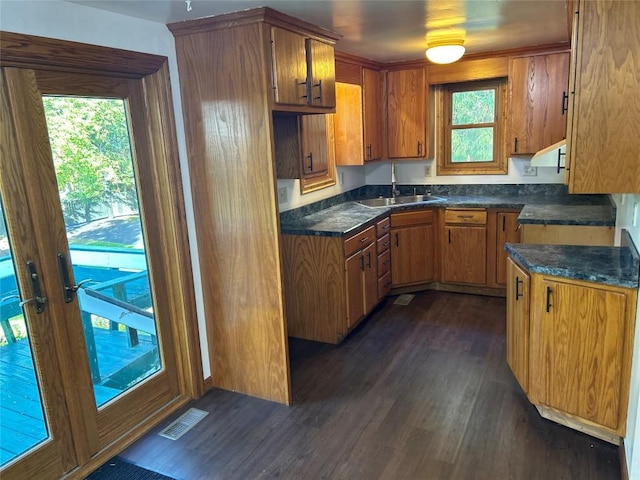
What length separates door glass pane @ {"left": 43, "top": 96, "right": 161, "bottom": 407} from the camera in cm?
224

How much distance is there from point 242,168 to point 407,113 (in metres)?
2.51

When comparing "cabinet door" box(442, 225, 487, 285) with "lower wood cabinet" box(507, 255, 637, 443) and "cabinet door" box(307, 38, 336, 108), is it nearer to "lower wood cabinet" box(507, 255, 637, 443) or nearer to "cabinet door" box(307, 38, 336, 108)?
"lower wood cabinet" box(507, 255, 637, 443)

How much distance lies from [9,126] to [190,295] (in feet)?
4.30

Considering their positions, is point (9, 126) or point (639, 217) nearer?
point (9, 126)

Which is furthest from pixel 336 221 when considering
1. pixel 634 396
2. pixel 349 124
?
pixel 634 396

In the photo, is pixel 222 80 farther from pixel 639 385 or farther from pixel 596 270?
pixel 639 385

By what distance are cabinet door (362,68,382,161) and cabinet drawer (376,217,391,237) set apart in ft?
2.08

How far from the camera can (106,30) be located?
2.27 meters

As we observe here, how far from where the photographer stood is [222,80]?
2551 mm

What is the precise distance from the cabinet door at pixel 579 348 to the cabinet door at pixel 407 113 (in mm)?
2553

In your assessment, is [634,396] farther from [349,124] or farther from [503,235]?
[349,124]

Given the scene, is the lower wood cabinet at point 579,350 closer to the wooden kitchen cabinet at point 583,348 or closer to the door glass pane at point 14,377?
the wooden kitchen cabinet at point 583,348

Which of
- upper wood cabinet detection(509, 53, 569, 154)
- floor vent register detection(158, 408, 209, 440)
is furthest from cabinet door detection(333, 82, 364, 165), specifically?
floor vent register detection(158, 408, 209, 440)

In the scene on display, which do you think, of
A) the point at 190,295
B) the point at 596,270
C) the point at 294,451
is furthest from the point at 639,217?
the point at 190,295
